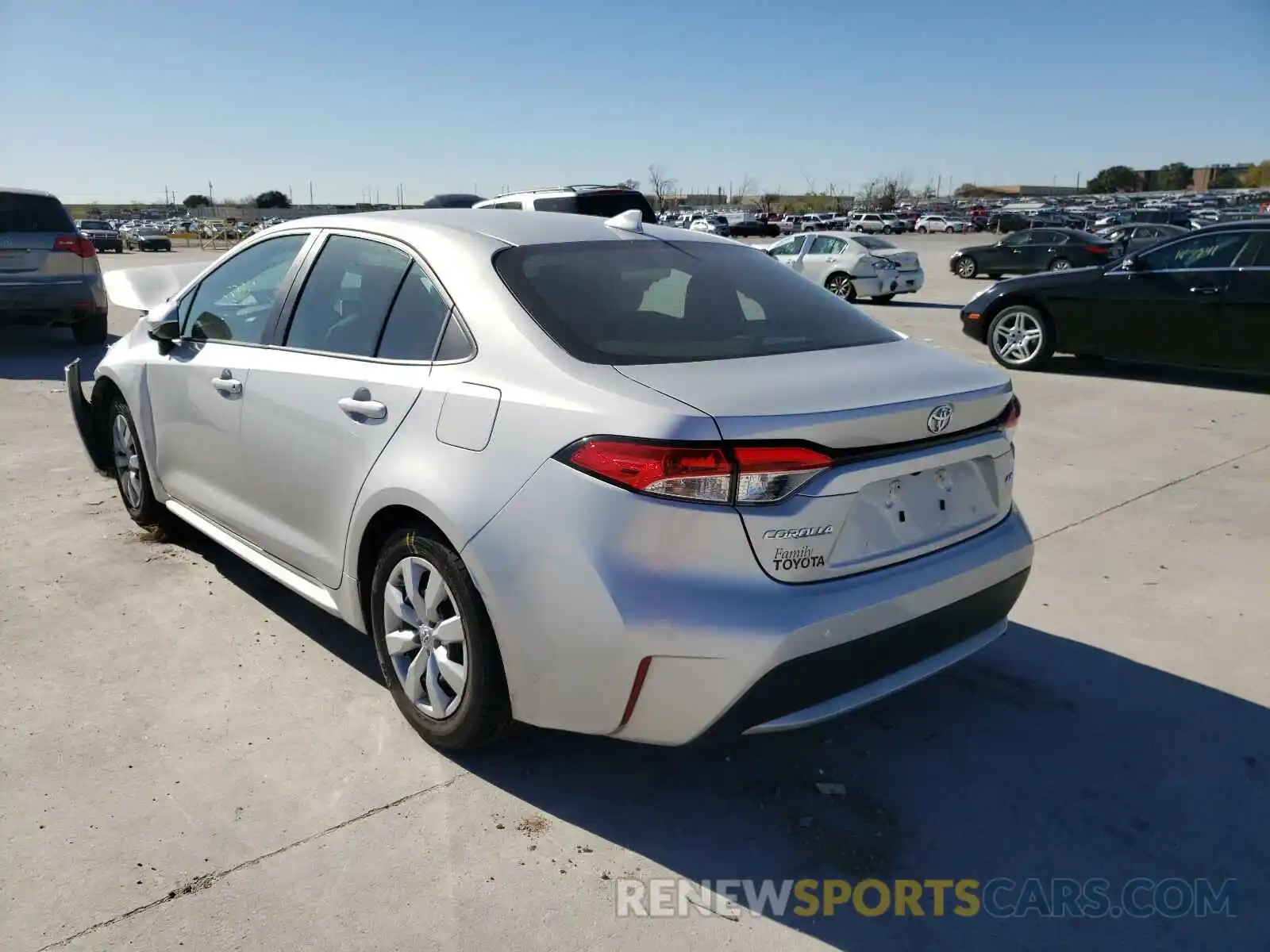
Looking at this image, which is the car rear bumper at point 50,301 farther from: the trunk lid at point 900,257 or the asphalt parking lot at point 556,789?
the trunk lid at point 900,257

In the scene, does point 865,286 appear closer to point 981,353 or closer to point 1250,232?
point 981,353

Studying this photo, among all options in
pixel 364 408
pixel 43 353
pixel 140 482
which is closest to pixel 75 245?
pixel 43 353

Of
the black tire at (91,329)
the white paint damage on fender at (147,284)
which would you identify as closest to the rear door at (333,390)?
the black tire at (91,329)

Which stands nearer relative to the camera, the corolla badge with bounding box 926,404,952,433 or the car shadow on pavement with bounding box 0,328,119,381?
the corolla badge with bounding box 926,404,952,433

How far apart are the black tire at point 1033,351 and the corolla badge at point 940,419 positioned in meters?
8.34

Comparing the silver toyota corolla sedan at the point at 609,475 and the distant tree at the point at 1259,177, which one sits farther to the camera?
the distant tree at the point at 1259,177

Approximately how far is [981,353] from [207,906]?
11.3 meters

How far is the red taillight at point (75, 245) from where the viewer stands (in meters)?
11.0

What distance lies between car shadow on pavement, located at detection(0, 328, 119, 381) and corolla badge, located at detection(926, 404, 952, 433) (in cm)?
872

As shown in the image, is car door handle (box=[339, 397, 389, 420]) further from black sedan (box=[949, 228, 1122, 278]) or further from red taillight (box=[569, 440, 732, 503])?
black sedan (box=[949, 228, 1122, 278])

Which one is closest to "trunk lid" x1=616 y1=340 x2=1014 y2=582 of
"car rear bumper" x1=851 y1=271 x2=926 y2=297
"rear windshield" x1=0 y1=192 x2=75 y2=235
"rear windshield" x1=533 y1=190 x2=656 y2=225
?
"rear windshield" x1=533 y1=190 x2=656 y2=225

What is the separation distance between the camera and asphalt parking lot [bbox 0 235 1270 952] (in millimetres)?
2430

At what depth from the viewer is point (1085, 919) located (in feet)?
8.04

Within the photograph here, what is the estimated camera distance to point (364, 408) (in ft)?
10.2
